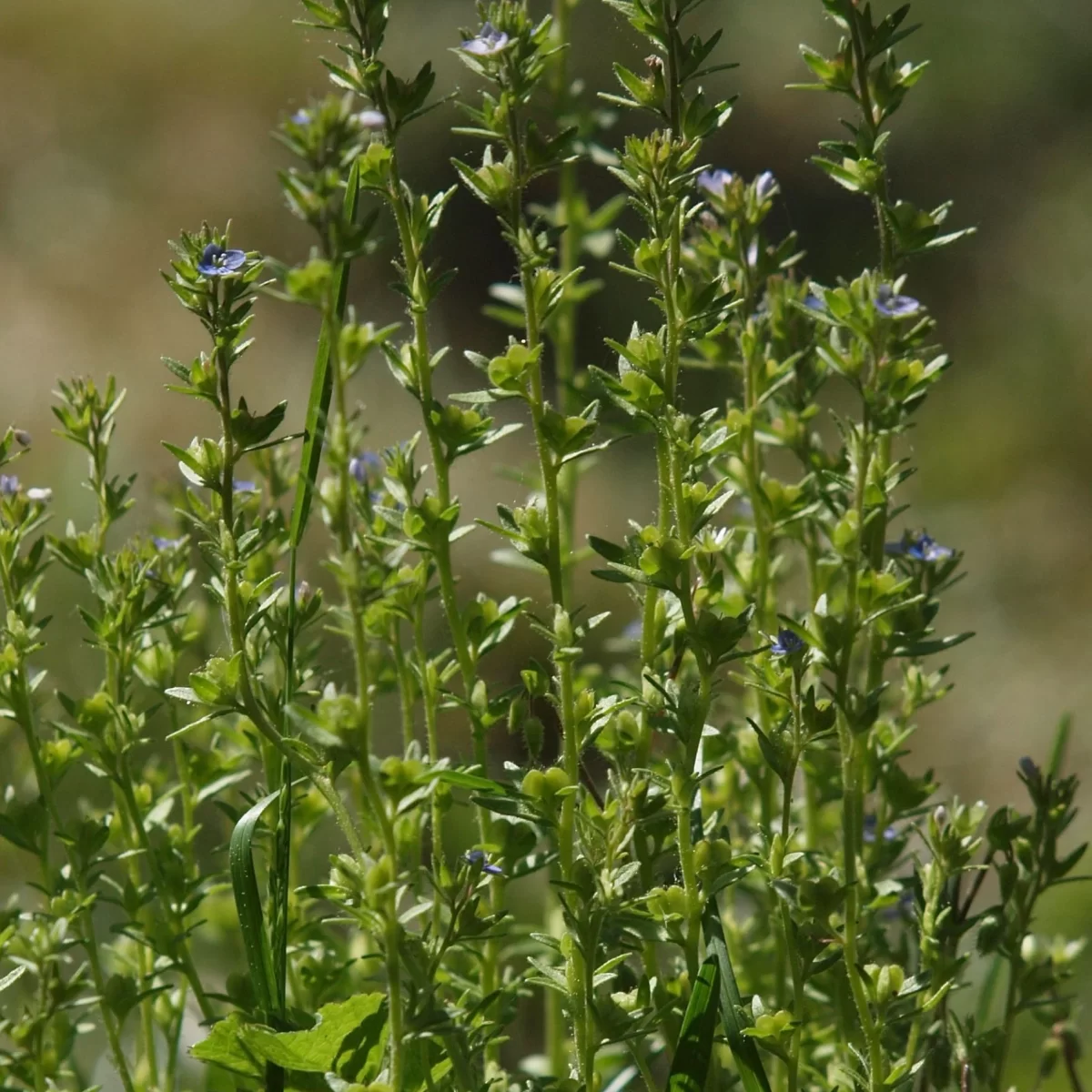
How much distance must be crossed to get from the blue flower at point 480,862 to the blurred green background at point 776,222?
2.50 m

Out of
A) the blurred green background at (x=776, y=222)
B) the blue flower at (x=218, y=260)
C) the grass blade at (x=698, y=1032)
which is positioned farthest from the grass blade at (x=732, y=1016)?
the blurred green background at (x=776, y=222)

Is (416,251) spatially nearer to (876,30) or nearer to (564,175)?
(876,30)

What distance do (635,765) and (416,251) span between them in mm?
423

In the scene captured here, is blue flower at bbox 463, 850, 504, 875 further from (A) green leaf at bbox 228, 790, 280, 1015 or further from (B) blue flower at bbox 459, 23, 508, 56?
(B) blue flower at bbox 459, 23, 508, 56

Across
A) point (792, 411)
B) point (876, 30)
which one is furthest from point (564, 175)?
point (876, 30)

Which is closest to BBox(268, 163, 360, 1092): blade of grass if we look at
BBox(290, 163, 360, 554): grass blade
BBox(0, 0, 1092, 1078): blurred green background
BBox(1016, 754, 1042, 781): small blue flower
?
BBox(290, 163, 360, 554): grass blade

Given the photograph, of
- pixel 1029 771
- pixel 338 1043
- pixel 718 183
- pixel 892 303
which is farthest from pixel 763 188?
pixel 338 1043

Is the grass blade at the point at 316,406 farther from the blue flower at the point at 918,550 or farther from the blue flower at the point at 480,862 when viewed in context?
the blue flower at the point at 918,550

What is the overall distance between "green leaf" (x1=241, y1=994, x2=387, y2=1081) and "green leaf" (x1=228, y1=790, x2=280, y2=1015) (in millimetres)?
25

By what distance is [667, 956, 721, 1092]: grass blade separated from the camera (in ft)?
3.24

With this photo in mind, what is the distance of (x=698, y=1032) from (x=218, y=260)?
0.63 meters

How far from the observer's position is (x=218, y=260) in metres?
0.97

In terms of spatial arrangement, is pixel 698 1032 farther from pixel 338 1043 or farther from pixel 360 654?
pixel 360 654

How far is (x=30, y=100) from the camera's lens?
5.37 metres
